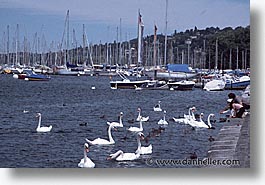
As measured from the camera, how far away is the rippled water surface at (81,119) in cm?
410

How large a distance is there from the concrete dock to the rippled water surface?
0.06 metres

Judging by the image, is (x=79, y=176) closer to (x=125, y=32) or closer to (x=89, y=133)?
(x=89, y=133)

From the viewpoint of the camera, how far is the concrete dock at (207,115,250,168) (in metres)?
3.96

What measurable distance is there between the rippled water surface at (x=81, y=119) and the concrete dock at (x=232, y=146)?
0.06m

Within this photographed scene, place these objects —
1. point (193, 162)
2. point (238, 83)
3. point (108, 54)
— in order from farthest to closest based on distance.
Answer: point (108, 54) < point (238, 83) < point (193, 162)

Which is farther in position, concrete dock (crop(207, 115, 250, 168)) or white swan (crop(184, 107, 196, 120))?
white swan (crop(184, 107, 196, 120))

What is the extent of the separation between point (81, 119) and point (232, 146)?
113 cm

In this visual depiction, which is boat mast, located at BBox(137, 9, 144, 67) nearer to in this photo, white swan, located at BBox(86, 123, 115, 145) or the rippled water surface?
the rippled water surface

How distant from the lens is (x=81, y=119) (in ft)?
14.3

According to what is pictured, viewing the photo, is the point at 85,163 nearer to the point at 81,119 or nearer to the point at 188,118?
the point at 81,119

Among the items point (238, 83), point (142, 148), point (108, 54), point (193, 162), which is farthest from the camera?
point (108, 54)

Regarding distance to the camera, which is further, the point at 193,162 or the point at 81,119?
the point at 81,119

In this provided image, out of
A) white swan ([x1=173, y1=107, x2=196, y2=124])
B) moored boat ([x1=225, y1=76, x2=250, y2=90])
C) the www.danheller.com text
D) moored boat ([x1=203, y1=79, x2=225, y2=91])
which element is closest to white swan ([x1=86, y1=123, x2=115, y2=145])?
the www.danheller.com text

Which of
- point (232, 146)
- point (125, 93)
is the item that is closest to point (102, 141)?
point (125, 93)
